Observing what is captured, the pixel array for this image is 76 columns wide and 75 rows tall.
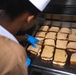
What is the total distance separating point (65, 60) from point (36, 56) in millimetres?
258

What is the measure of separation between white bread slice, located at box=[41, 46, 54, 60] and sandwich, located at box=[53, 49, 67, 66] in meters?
0.04

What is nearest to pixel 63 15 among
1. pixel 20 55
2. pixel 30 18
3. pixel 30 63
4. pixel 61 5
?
pixel 61 5

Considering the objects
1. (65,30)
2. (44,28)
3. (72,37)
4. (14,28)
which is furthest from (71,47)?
(14,28)

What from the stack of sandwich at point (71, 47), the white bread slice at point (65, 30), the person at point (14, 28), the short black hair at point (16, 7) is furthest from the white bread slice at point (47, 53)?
the short black hair at point (16, 7)

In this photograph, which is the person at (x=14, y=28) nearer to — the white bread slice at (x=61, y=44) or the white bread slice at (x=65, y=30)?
the white bread slice at (x=61, y=44)

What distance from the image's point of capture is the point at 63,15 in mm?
1563

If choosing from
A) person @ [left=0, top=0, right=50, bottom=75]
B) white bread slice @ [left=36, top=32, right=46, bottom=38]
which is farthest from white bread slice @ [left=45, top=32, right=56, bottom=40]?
person @ [left=0, top=0, right=50, bottom=75]

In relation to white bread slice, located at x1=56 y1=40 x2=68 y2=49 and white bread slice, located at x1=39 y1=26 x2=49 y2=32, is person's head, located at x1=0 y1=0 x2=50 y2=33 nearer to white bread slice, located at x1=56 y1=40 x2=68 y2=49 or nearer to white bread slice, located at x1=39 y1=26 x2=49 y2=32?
white bread slice, located at x1=56 y1=40 x2=68 y2=49

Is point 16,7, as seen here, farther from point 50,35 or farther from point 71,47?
point 50,35

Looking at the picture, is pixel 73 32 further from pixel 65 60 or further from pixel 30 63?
pixel 30 63

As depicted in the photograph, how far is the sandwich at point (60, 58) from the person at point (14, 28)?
1.79 feet

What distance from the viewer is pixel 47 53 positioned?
1.41m

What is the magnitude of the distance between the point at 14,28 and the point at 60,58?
0.63 metres

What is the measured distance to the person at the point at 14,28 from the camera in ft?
2.32
